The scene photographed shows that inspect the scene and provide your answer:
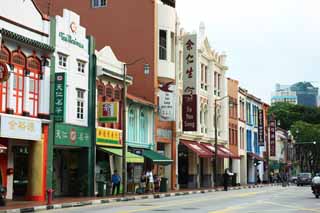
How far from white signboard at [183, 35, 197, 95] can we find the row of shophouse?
0.28 feet

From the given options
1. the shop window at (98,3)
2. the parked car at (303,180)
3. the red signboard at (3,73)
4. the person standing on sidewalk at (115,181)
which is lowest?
the parked car at (303,180)

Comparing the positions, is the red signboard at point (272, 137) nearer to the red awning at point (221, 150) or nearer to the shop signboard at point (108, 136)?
the red awning at point (221, 150)

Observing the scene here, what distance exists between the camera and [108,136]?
1561 inches

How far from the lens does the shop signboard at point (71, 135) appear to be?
3375 cm

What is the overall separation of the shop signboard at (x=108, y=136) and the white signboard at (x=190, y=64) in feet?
42.0

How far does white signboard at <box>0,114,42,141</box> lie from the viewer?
1144 inches

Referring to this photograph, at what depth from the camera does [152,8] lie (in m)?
48.8

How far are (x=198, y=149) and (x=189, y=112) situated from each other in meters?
3.64

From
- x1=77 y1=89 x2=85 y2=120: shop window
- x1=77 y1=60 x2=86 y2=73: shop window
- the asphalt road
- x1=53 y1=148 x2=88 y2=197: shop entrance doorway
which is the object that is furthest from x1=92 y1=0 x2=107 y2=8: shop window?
the asphalt road

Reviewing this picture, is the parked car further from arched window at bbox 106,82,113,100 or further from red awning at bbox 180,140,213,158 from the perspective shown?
arched window at bbox 106,82,113,100

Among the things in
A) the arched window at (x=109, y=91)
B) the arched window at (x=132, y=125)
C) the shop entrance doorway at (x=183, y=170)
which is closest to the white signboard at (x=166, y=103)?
the arched window at (x=132, y=125)

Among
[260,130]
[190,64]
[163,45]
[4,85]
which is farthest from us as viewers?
[260,130]

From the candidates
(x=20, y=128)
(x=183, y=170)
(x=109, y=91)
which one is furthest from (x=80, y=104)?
(x=183, y=170)

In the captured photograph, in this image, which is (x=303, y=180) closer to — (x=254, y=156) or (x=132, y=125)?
(x=254, y=156)
